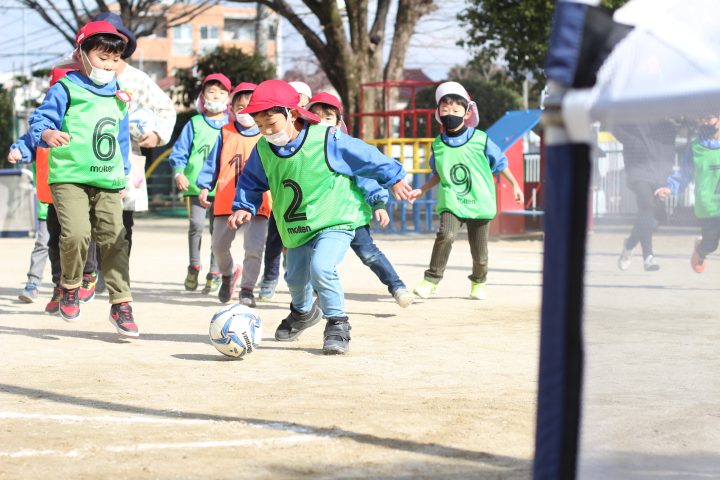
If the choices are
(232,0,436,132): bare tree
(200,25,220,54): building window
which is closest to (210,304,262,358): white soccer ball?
(232,0,436,132): bare tree

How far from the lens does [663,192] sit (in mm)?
3566

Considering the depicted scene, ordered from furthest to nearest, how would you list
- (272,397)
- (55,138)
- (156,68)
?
1. (156,68)
2. (55,138)
3. (272,397)

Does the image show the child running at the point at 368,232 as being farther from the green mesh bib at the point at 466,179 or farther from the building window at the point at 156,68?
the building window at the point at 156,68

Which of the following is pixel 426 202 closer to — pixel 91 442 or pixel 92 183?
pixel 92 183

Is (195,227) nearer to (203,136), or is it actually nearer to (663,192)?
(203,136)

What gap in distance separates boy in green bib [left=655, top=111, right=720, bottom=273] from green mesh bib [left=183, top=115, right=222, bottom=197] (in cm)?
665

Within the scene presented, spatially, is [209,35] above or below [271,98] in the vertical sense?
above

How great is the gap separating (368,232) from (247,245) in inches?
65.6

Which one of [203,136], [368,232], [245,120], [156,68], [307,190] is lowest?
[368,232]

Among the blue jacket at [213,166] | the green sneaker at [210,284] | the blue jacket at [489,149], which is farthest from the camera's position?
the green sneaker at [210,284]

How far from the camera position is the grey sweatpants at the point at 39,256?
9891 mm

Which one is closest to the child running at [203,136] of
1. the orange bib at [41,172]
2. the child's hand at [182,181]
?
the child's hand at [182,181]

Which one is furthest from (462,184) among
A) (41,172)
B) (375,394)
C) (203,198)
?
(375,394)

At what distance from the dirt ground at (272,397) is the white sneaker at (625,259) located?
1.07 m
